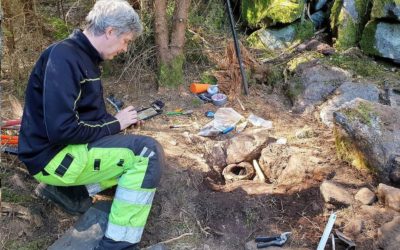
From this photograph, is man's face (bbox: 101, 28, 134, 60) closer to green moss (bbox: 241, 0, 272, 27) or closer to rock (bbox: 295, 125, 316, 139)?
rock (bbox: 295, 125, 316, 139)

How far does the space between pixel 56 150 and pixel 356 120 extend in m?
2.40

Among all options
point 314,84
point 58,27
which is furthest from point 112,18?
point 314,84

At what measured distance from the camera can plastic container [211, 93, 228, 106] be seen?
4.90 m

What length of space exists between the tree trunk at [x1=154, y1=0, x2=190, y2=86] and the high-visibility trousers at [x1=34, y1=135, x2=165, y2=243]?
2213mm

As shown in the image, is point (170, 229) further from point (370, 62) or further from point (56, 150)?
point (370, 62)

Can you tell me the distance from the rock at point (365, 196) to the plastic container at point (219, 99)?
2.00 meters

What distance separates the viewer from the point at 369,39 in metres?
6.01

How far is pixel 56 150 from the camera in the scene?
2.76m

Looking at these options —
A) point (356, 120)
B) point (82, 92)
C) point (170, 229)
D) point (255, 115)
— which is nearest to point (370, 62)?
point (255, 115)

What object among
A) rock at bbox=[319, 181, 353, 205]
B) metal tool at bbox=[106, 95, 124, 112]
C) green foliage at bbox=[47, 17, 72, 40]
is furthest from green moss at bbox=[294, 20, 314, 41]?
rock at bbox=[319, 181, 353, 205]

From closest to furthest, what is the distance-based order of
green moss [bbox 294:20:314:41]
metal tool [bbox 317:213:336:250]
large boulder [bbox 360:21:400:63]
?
metal tool [bbox 317:213:336:250] → large boulder [bbox 360:21:400:63] → green moss [bbox 294:20:314:41]

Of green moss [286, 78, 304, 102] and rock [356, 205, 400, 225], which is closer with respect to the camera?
rock [356, 205, 400, 225]

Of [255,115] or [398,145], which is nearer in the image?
[398,145]

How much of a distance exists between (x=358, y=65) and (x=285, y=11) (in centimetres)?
156
